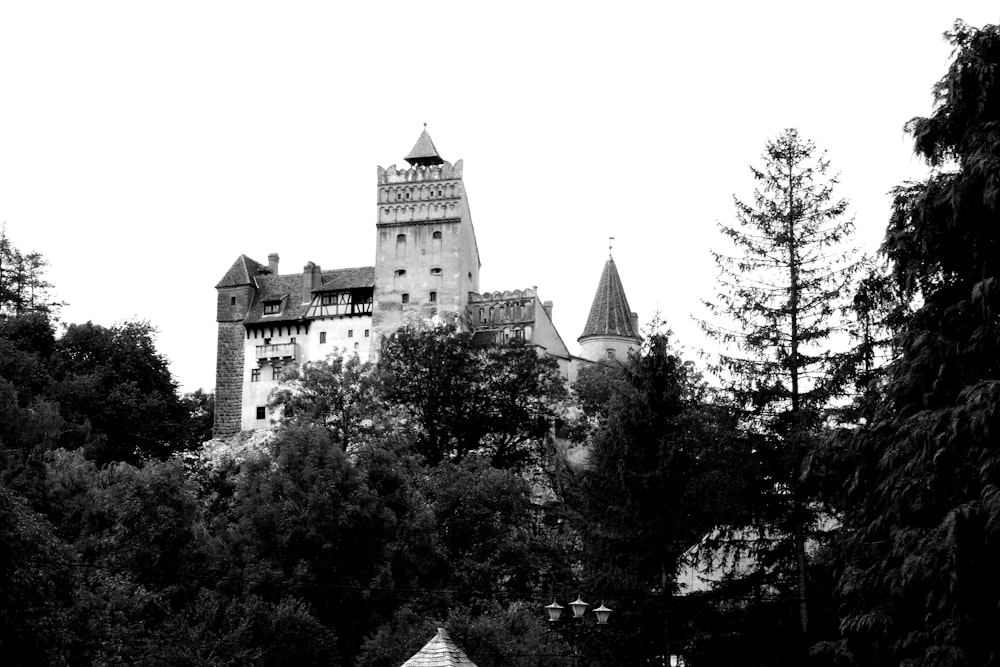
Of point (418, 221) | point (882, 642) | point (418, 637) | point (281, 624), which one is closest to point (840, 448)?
point (882, 642)

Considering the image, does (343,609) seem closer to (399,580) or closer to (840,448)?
(399,580)

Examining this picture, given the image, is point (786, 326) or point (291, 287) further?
point (291, 287)

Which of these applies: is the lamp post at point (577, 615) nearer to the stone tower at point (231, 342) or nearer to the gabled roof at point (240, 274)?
the stone tower at point (231, 342)

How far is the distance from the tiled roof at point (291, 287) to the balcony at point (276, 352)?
1740 mm

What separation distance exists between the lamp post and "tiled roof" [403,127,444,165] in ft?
163

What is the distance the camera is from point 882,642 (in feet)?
63.2

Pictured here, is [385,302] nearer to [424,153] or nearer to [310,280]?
[310,280]

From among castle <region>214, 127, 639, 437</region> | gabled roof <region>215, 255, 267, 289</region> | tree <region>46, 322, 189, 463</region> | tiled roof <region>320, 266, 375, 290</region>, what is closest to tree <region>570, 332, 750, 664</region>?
tree <region>46, 322, 189, 463</region>

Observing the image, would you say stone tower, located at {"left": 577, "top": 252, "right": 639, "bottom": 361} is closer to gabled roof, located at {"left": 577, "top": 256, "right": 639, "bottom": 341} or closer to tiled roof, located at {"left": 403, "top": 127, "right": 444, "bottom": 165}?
gabled roof, located at {"left": 577, "top": 256, "right": 639, "bottom": 341}

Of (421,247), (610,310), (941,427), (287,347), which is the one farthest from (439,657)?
(610,310)

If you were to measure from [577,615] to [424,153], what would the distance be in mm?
61783

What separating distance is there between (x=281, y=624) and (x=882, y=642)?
20398 millimetres

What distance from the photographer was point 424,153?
269 ft

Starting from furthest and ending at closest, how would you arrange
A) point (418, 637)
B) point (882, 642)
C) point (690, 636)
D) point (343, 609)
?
1. point (343, 609)
2. point (418, 637)
3. point (690, 636)
4. point (882, 642)
